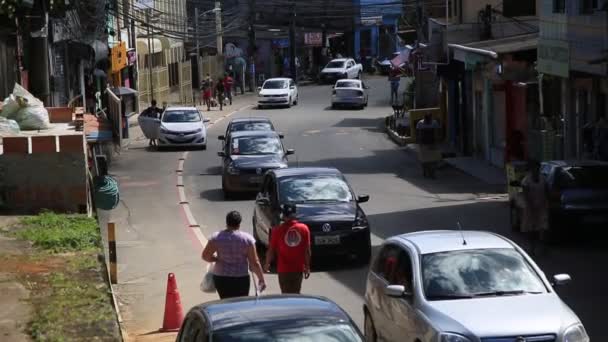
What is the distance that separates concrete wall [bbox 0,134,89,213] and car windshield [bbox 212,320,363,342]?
11707 millimetres

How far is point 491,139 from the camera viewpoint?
3988cm

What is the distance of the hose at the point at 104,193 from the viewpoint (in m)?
22.6

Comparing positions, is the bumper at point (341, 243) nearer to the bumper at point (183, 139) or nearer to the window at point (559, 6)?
the window at point (559, 6)

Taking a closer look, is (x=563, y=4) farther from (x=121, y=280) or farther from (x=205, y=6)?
(x=205, y=6)

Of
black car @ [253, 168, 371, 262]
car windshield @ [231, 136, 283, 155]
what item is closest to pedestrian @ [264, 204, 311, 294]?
black car @ [253, 168, 371, 262]

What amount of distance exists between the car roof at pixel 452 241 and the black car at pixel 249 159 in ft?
56.8

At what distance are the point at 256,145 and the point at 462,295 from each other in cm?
2075

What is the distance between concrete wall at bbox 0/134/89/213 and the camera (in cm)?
2009

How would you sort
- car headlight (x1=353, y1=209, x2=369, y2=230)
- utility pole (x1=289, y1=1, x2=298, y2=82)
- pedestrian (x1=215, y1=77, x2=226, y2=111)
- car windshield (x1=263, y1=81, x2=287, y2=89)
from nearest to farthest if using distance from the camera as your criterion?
car headlight (x1=353, y1=209, x2=369, y2=230)
pedestrian (x1=215, y1=77, x2=226, y2=111)
car windshield (x1=263, y1=81, x2=287, y2=89)
utility pole (x1=289, y1=1, x2=298, y2=82)

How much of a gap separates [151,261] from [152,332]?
20.3ft

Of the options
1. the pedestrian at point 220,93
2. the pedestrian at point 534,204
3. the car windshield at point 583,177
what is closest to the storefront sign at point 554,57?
the car windshield at point 583,177

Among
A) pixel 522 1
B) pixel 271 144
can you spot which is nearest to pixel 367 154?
pixel 522 1

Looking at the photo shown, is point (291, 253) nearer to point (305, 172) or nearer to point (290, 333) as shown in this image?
point (290, 333)

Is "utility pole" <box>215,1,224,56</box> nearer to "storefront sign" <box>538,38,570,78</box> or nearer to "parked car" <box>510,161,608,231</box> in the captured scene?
"storefront sign" <box>538,38,570,78</box>
